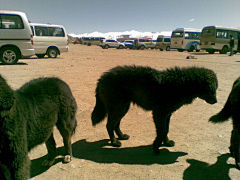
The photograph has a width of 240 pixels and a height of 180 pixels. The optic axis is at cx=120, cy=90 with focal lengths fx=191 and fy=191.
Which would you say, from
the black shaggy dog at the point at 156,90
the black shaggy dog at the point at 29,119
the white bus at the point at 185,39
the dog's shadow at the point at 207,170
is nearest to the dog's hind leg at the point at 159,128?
the black shaggy dog at the point at 156,90

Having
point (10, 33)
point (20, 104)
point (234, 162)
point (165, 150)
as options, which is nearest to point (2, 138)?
point (20, 104)

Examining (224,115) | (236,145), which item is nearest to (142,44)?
(224,115)

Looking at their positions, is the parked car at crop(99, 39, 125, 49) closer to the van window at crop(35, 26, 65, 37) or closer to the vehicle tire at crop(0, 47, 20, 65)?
the van window at crop(35, 26, 65, 37)

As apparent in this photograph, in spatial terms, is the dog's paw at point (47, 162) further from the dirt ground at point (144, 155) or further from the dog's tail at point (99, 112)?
the dog's tail at point (99, 112)

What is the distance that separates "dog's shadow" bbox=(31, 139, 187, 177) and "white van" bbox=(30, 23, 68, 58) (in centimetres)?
1263

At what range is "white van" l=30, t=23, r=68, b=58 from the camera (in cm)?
1418

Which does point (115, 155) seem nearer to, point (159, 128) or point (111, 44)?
point (159, 128)

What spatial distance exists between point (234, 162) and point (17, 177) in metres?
2.96

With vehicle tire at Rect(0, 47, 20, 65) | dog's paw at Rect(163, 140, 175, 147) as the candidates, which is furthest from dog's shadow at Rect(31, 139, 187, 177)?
vehicle tire at Rect(0, 47, 20, 65)

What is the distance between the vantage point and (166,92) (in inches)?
122

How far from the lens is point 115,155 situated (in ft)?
10.3

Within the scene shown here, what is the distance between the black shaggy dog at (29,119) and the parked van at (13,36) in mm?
9408

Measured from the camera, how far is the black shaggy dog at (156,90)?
3.07m

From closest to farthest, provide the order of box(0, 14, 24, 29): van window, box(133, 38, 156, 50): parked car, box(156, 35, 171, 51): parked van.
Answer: box(0, 14, 24, 29): van window, box(156, 35, 171, 51): parked van, box(133, 38, 156, 50): parked car
